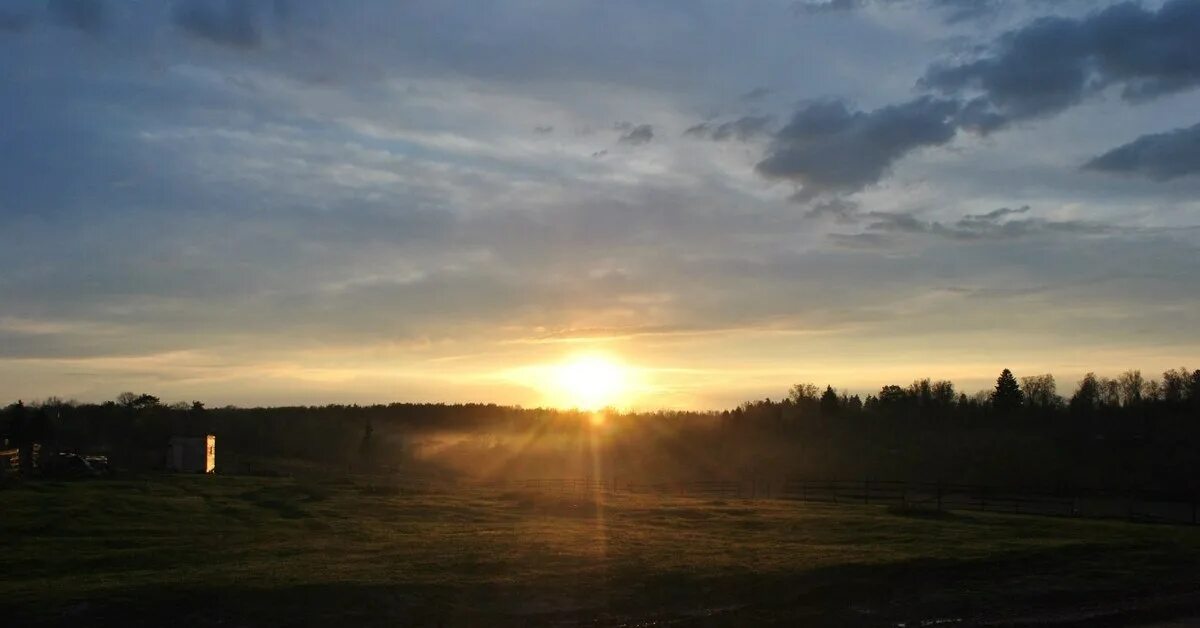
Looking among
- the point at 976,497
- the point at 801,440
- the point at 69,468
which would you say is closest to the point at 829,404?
the point at 801,440

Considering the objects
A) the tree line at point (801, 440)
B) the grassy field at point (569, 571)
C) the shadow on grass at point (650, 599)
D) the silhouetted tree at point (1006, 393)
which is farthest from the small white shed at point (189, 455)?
the silhouetted tree at point (1006, 393)

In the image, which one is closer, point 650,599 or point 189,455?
point 650,599

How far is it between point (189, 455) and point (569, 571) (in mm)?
68497

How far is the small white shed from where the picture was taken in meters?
83.9

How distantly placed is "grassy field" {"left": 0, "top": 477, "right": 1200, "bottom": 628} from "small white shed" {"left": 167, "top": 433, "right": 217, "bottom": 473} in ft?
124

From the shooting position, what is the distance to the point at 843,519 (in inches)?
1863

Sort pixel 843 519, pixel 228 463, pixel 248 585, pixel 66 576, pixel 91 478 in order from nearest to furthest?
pixel 248 585 < pixel 66 576 < pixel 843 519 < pixel 91 478 < pixel 228 463

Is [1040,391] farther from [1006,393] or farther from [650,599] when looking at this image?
[650,599]

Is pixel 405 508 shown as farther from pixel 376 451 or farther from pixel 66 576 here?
pixel 376 451

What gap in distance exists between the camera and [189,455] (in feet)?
278

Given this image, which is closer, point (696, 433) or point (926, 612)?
point (926, 612)

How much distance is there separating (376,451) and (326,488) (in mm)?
76762

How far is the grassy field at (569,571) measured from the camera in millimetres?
22016

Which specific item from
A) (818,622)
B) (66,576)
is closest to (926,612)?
(818,622)
